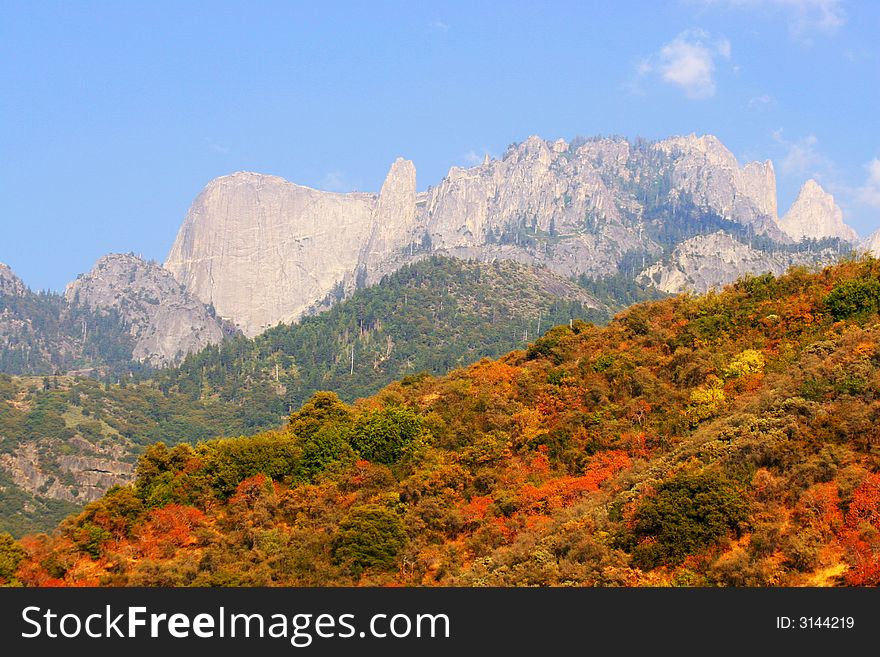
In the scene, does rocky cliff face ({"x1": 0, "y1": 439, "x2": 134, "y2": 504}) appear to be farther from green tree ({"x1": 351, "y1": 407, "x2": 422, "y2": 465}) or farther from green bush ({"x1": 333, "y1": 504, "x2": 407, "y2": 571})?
green bush ({"x1": 333, "y1": 504, "x2": 407, "y2": 571})

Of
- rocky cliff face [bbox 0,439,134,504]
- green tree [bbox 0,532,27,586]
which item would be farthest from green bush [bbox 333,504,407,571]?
rocky cliff face [bbox 0,439,134,504]

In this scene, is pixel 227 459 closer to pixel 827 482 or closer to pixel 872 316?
pixel 827 482

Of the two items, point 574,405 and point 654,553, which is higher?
point 574,405

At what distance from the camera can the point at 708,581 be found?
129 ft

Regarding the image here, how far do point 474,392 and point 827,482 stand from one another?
33.5 metres

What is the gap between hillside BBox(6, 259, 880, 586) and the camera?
41812 mm

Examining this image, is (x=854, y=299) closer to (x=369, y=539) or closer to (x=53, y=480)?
(x=369, y=539)

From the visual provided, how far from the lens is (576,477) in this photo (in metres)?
58.4

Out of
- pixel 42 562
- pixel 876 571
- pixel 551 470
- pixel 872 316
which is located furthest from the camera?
pixel 872 316

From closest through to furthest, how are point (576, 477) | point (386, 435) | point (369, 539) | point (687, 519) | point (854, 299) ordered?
point (687, 519)
point (369, 539)
point (576, 477)
point (386, 435)
point (854, 299)

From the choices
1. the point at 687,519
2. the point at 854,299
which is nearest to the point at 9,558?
the point at 687,519

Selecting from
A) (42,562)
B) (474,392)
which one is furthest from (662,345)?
(42,562)

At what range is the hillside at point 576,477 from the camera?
41812 millimetres
